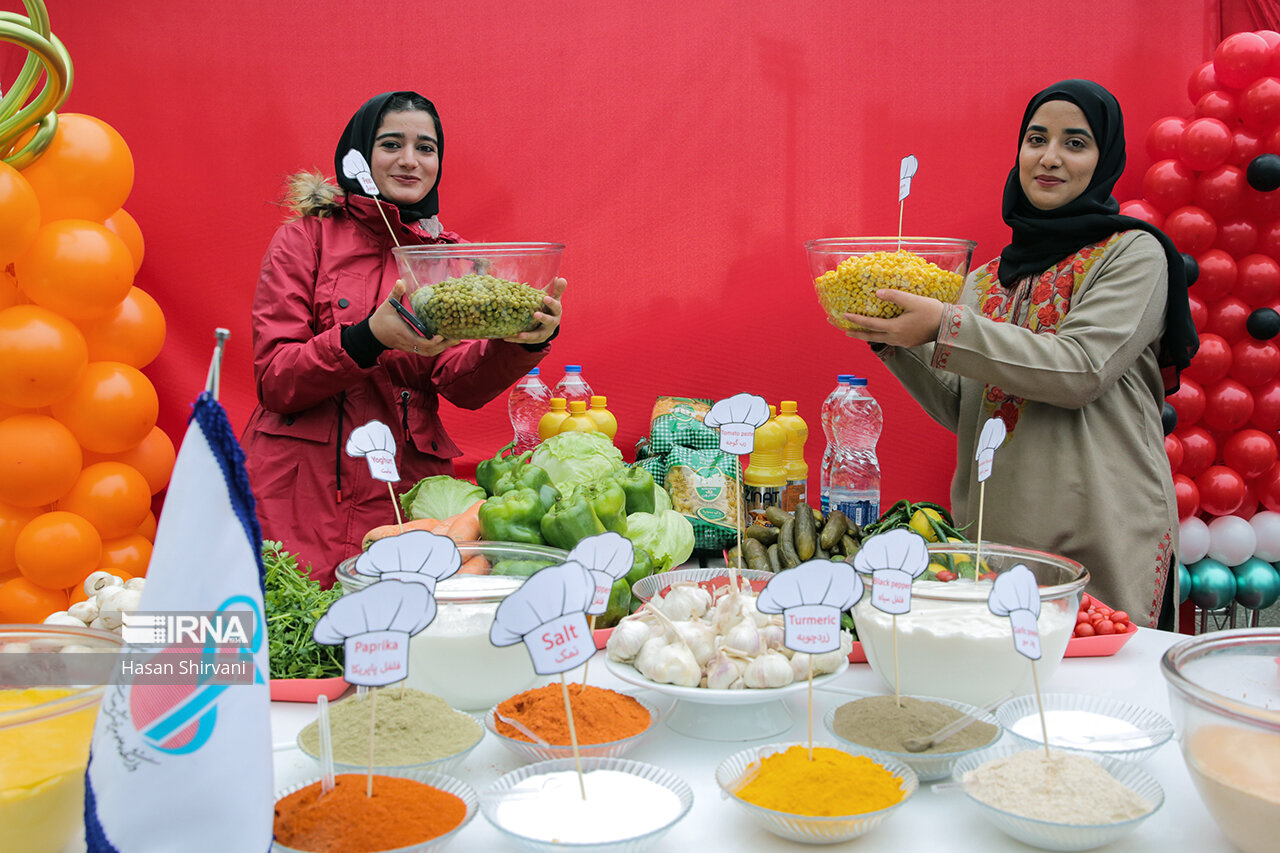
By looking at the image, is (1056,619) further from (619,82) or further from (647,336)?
(619,82)

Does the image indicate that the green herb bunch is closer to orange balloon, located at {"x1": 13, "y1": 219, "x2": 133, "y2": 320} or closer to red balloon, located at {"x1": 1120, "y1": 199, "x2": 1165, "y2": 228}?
orange balloon, located at {"x1": 13, "y1": 219, "x2": 133, "y2": 320}

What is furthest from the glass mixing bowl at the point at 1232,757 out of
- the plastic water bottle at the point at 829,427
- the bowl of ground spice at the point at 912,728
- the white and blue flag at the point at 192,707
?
the plastic water bottle at the point at 829,427

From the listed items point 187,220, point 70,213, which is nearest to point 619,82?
point 187,220

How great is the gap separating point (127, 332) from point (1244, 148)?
3.97 metres

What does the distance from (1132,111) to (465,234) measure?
280 cm

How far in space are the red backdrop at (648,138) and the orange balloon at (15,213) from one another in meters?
0.94

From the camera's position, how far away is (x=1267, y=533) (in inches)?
142

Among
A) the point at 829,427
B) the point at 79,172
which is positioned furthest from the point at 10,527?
the point at 829,427

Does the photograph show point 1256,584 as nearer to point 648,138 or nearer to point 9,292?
point 648,138

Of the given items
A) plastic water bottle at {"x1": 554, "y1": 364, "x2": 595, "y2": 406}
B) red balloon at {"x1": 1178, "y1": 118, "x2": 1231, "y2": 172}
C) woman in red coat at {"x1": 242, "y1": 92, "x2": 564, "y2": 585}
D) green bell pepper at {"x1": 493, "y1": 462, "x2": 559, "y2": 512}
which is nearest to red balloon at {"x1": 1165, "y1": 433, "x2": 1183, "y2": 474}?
red balloon at {"x1": 1178, "y1": 118, "x2": 1231, "y2": 172}

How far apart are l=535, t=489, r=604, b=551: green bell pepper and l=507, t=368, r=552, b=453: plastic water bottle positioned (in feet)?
6.00

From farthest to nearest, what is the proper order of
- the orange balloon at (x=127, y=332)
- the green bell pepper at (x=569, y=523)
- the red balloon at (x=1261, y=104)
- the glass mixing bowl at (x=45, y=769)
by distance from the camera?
the red balloon at (x=1261, y=104) → the orange balloon at (x=127, y=332) → the green bell pepper at (x=569, y=523) → the glass mixing bowl at (x=45, y=769)

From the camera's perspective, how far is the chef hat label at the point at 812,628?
38.4 inches

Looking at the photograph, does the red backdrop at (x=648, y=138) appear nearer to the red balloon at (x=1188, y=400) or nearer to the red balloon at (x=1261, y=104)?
the red balloon at (x=1261, y=104)
